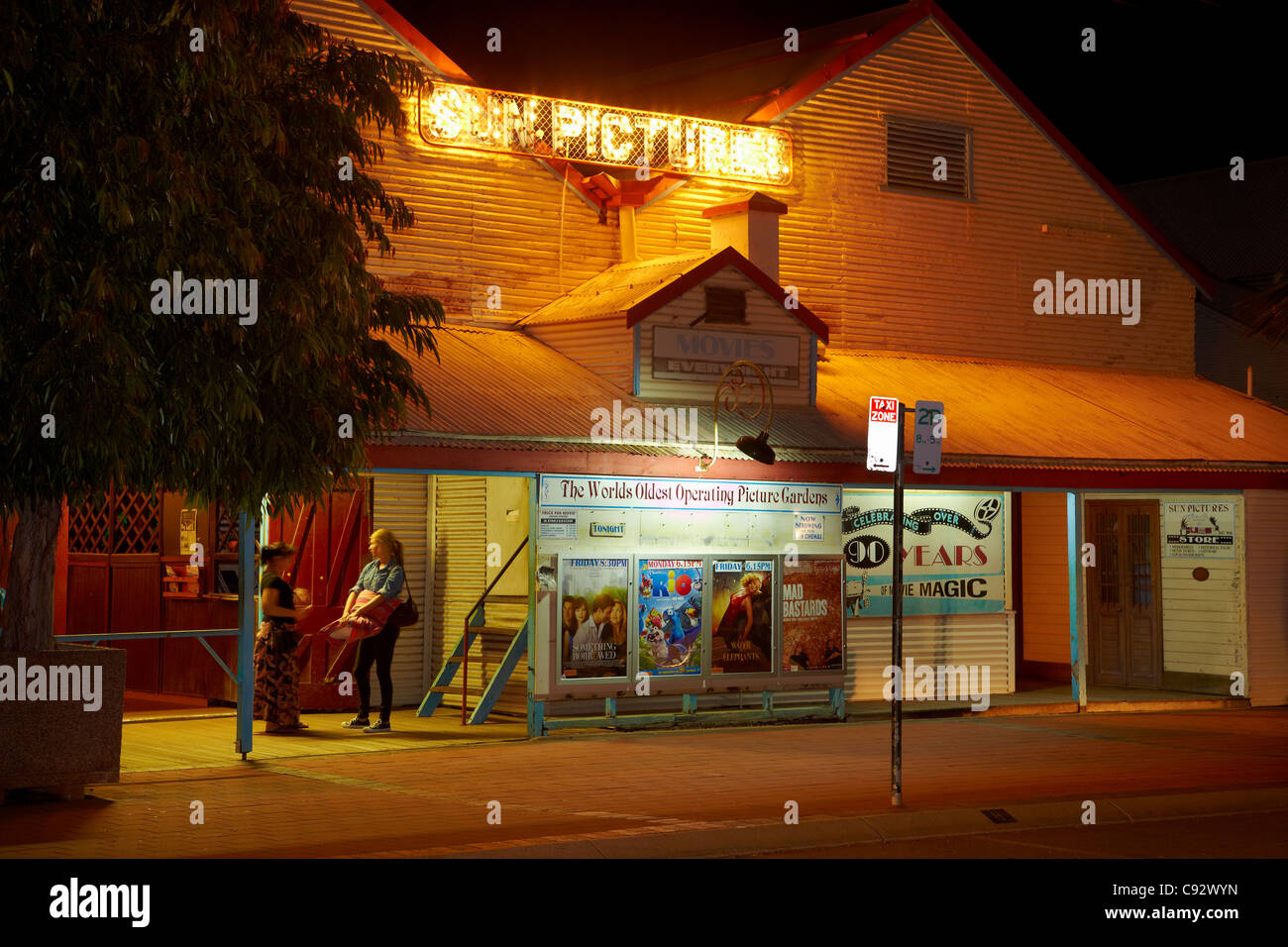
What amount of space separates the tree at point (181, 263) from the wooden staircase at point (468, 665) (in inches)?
175

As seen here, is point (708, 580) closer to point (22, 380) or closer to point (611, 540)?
point (611, 540)

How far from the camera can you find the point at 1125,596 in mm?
21406

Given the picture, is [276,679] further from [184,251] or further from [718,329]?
[184,251]

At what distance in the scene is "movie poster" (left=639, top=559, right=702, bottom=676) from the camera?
51.9 feet

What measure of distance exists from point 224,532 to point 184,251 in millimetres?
7554

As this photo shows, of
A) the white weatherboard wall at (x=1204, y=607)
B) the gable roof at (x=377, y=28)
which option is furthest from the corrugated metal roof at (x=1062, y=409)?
the gable roof at (x=377, y=28)

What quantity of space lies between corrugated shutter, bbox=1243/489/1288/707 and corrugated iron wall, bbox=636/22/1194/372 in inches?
138

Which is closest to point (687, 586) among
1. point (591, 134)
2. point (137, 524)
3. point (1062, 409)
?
point (591, 134)

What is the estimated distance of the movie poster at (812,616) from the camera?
55.2 feet

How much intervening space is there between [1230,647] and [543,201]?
10.1 m

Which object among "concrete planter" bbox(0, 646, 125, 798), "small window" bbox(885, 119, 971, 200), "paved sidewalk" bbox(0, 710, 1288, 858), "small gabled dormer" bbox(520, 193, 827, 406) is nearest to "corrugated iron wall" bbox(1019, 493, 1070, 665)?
"small window" bbox(885, 119, 971, 200)

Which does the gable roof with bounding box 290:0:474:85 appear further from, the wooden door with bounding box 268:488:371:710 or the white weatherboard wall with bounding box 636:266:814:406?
the wooden door with bounding box 268:488:371:710

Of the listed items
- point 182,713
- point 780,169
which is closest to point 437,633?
point 182,713

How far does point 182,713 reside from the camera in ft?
55.6
